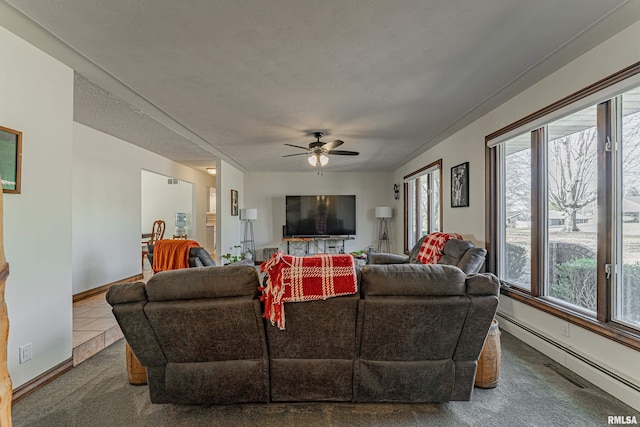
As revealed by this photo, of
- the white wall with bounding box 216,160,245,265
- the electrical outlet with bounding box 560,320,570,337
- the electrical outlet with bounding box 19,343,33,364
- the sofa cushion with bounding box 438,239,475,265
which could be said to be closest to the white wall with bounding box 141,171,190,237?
the white wall with bounding box 216,160,245,265

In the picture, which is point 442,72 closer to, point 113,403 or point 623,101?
point 623,101

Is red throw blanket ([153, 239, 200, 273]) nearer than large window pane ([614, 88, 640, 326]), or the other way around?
A: large window pane ([614, 88, 640, 326])

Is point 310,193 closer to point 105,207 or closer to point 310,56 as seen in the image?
point 105,207

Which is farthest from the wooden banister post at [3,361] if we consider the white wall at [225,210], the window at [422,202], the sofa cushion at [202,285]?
the white wall at [225,210]

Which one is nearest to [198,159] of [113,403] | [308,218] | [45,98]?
[308,218]

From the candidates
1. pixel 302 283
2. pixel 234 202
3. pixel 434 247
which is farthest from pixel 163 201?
pixel 302 283

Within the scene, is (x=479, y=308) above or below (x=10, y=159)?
below

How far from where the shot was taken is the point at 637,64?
6.41 feet

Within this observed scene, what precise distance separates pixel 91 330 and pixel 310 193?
19.0 feet

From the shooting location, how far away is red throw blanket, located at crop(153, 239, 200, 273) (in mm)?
3656

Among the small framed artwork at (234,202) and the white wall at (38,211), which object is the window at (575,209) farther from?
the small framed artwork at (234,202)

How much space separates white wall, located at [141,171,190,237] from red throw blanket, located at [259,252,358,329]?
773cm

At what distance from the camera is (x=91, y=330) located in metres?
3.01

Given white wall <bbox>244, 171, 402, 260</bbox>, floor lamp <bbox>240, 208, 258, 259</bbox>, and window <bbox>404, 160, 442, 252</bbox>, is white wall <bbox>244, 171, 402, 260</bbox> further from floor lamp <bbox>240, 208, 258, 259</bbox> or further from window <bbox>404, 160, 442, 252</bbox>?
window <bbox>404, 160, 442, 252</bbox>
